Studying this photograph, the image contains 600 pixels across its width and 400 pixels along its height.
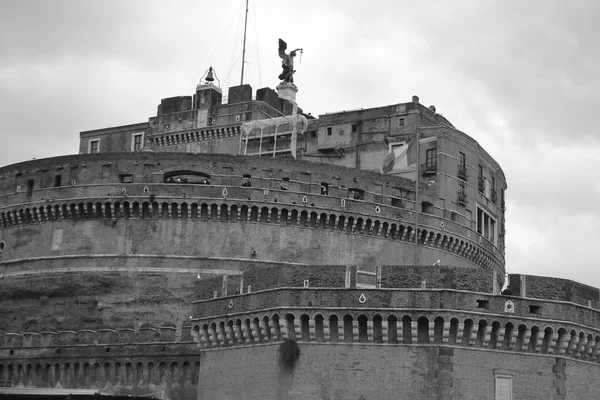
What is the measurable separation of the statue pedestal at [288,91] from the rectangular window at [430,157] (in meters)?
12.5

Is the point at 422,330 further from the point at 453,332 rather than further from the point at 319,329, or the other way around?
the point at 319,329

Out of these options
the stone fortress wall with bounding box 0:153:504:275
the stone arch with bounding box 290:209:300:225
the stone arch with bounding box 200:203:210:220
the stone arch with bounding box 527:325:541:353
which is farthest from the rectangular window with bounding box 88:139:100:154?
the stone arch with bounding box 527:325:541:353

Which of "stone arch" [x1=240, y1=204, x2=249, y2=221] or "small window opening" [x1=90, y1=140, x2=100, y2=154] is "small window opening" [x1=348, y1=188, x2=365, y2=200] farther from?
"small window opening" [x1=90, y1=140, x2=100, y2=154]

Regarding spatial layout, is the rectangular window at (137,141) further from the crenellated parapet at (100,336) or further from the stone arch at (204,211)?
the crenellated parapet at (100,336)

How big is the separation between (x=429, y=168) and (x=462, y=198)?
2256 millimetres

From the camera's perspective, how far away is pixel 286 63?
6350 cm

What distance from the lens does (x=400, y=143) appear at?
2133 inches

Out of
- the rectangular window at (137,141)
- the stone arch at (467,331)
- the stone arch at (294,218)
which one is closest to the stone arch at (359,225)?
the stone arch at (294,218)

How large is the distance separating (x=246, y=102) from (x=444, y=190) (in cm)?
1326

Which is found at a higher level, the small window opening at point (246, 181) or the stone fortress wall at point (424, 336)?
the small window opening at point (246, 181)

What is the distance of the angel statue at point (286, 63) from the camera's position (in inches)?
2478

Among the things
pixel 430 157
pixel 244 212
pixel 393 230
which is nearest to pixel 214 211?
pixel 244 212

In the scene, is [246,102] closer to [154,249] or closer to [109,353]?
[154,249]

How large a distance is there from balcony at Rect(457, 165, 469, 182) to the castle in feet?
0.45
